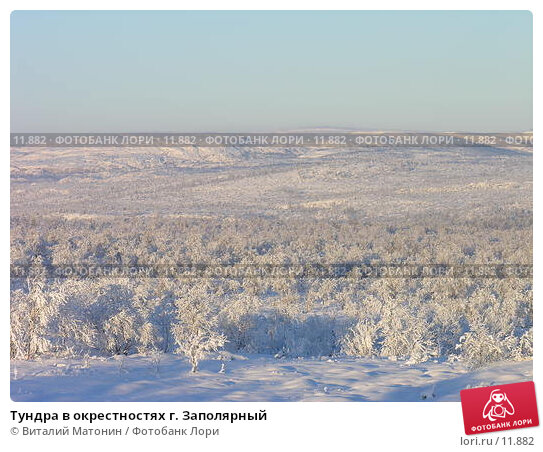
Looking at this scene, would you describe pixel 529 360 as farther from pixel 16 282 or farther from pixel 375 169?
pixel 375 169

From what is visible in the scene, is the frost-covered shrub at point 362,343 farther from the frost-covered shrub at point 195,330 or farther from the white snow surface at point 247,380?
the frost-covered shrub at point 195,330

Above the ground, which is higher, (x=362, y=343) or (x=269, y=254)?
(x=269, y=254)

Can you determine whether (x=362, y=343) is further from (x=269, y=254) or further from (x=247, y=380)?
(x=269, y=254)

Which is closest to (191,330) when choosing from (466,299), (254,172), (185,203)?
(466,299)
